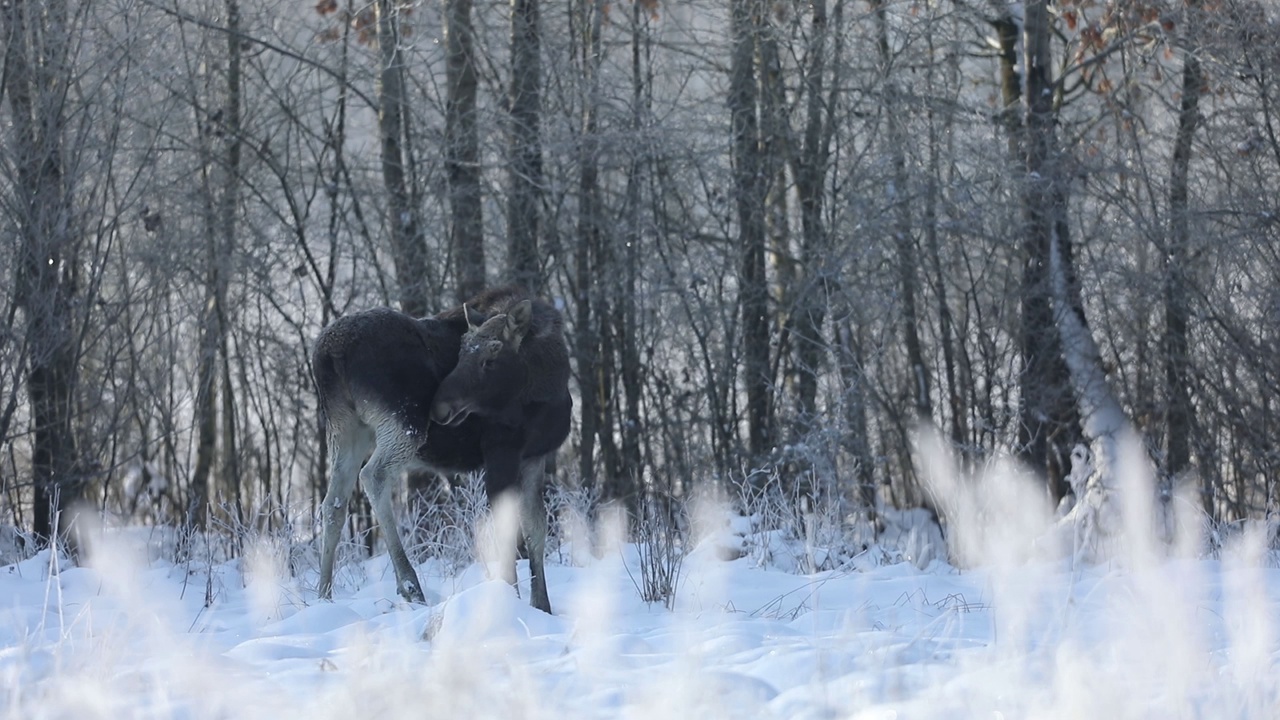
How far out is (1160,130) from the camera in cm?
1644

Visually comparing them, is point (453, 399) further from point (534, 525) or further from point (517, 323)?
point (534, 525)

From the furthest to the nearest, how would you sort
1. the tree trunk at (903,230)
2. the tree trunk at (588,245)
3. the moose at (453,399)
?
the tree trunk at (588,245) < the tree trunk at (903,230) < the moose at (453,399)

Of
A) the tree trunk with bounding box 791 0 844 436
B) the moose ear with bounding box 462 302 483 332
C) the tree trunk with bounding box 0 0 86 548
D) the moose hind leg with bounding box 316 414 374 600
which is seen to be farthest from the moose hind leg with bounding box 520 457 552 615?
the tree trunk with bounding box 791 0 844 436

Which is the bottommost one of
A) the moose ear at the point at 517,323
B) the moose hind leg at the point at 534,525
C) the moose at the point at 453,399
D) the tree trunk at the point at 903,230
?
the moose hind leg at the point at 534,525

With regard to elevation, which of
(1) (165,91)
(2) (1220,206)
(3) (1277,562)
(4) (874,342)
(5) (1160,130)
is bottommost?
(3) (1277,562)

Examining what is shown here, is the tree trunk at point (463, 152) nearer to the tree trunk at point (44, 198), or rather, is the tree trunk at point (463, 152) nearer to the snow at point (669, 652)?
the tree trunk at point (44, 198)

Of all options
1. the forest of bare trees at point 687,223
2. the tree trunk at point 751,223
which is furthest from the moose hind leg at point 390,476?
the tree trunk at point 751,223

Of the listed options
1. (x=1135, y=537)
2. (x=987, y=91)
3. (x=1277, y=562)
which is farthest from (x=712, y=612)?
(x=987, y=91)

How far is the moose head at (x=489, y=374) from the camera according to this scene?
6.73 metres

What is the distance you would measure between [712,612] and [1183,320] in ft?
31.3

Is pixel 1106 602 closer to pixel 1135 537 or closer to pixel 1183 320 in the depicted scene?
pixel 1135 537

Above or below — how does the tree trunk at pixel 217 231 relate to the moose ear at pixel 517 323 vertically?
above

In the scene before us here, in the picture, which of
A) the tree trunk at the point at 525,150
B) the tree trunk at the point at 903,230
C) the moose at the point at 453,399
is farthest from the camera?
the tree trunk at the point at 525,150

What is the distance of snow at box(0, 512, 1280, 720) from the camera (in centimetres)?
397
